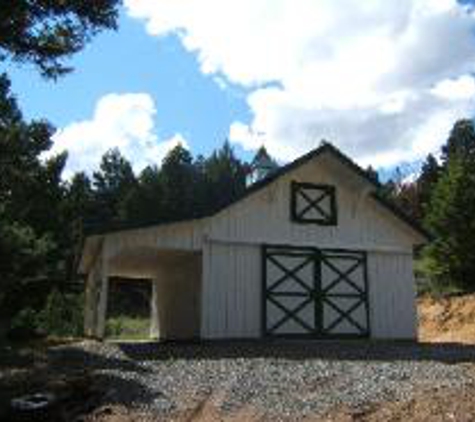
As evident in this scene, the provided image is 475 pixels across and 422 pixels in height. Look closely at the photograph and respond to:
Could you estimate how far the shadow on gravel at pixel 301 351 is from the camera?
2073 centimetres

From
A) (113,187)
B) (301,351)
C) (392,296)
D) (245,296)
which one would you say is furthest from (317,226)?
(113,187)

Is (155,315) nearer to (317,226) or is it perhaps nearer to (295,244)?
(295,244)

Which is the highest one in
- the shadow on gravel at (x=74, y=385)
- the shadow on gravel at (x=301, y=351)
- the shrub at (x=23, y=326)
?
the shrub at (x=23, y=326)

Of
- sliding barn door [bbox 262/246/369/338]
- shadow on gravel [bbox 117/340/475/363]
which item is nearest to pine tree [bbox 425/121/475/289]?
sliding barn door [bbox 262/246/369/338]

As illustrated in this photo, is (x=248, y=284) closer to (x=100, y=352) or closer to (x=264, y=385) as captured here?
(x=100, y=352)

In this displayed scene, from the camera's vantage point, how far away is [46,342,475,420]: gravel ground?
15391 mm

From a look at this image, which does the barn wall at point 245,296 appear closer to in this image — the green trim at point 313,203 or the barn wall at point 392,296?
the barn wall at point 392,296

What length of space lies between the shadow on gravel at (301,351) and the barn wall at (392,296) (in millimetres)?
2165

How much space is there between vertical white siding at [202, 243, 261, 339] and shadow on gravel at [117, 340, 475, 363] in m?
0.65

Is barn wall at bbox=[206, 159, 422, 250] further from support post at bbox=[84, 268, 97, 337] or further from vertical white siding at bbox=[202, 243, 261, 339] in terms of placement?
support post at bbox=[84, 268, 97, 337]

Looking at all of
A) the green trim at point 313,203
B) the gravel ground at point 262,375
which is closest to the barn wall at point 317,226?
the green trim at point 313,203

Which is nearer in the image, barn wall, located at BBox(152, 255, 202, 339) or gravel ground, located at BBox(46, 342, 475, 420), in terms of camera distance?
gravel ground, located at BBox(46, 342, 475, 420)

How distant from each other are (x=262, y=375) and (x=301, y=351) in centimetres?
478

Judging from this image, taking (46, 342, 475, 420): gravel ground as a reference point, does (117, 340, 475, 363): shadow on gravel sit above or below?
above
